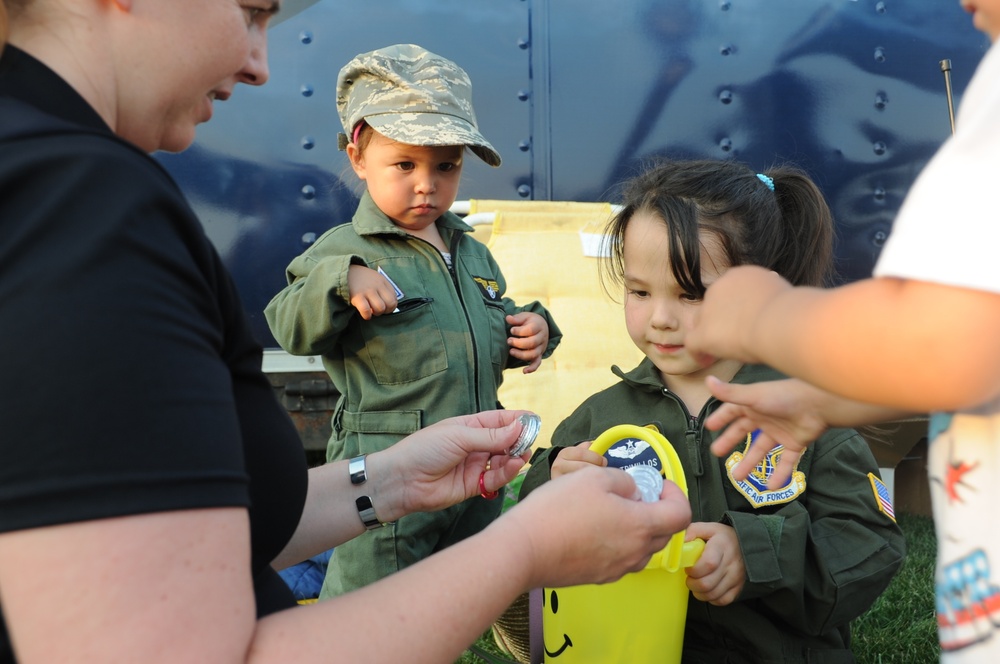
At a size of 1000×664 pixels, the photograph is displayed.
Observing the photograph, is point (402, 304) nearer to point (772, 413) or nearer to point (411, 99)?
point (411, 99)

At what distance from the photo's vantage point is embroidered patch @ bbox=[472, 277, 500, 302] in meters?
2.85

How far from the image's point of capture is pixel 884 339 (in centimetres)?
84

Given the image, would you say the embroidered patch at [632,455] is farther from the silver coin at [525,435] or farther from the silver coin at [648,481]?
the silver coin at [525,435]

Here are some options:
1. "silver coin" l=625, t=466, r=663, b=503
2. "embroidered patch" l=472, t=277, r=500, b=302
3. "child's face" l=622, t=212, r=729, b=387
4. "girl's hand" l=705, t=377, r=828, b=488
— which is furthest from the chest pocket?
"girl's hand" l=705, t=377, r=828, b=488

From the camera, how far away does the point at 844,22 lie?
420 cm

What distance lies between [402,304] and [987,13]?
6.03 ft

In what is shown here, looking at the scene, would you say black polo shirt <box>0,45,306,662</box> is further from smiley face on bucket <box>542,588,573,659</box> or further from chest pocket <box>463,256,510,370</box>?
chest pocket <box>463,256,510,370</box>

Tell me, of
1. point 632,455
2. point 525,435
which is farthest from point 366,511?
point 632,455

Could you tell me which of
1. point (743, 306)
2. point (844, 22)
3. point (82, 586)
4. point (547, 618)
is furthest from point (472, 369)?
point (844, 22)

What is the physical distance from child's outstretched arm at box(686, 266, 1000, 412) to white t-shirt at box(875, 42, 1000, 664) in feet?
0.07

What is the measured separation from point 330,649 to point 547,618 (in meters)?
0.91

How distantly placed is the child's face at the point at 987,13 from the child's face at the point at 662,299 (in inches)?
45.3

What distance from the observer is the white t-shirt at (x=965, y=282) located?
2.59 feet

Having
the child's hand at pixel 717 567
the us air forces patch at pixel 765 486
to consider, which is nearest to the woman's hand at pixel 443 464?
the child's hand at pixel 717 567
